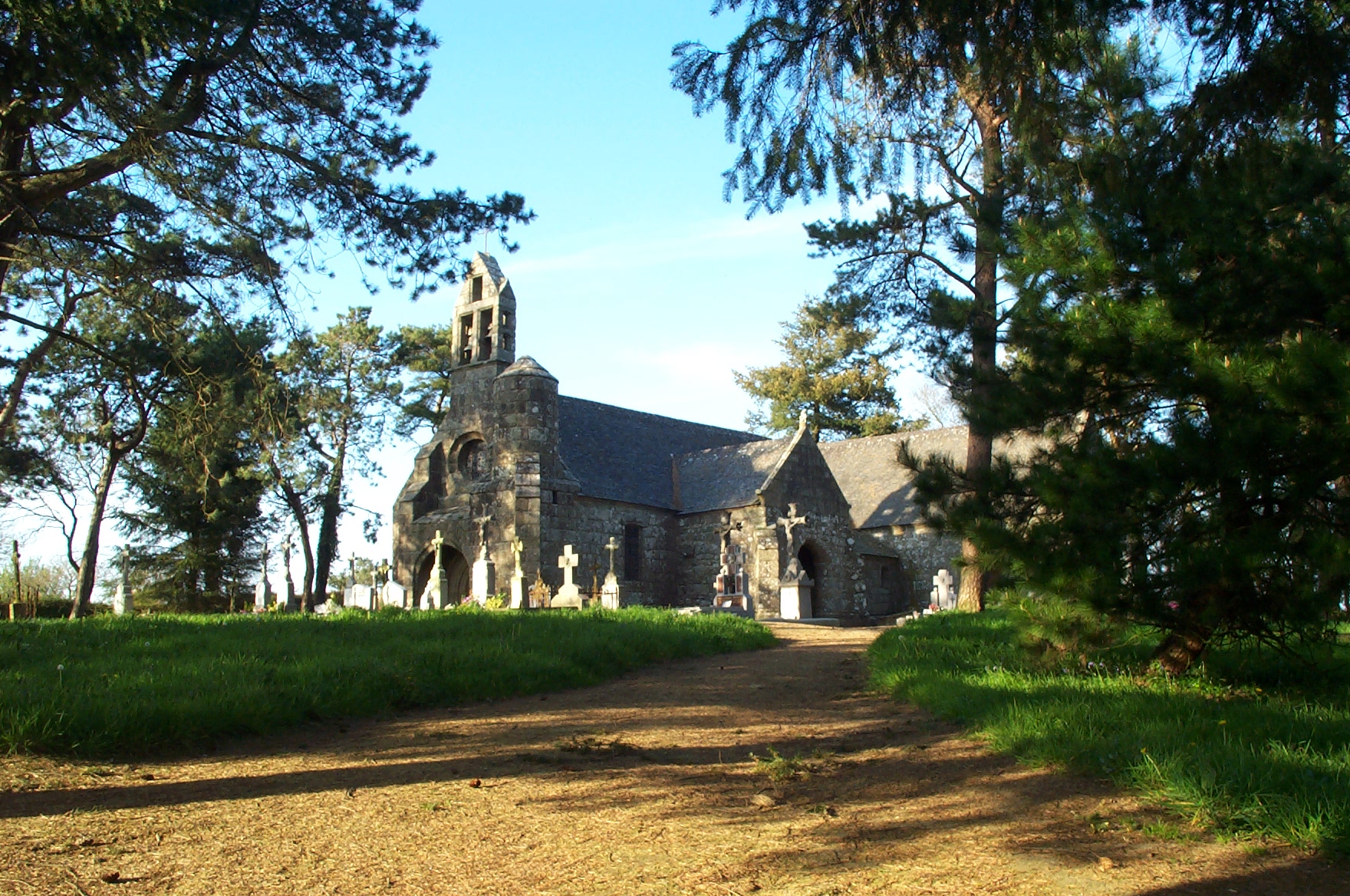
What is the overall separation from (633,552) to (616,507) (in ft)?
4.31

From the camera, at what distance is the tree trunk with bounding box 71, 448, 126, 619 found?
25.4 meters

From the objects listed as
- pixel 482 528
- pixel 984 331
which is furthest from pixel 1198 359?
pixel 482 528

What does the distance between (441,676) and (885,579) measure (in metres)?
21.5

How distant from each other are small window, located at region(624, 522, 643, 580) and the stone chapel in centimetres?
4

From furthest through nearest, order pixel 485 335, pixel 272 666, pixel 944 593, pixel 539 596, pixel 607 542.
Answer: pixel 485 335
pixel 607 542
pixel 944 593
pixel 539 596
pixel 272 666

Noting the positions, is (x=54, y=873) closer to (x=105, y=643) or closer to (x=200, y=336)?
(x=105, y=643)

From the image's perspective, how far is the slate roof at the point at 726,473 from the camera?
2622 cm

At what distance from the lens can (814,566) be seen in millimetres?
26641

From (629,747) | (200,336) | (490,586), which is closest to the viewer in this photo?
(629,747)

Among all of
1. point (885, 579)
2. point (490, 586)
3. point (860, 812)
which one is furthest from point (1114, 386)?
point (885, 579)

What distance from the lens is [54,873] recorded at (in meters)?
3.95

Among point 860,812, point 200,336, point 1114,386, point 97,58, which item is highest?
point 97,58

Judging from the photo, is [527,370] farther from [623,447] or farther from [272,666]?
[272,666]

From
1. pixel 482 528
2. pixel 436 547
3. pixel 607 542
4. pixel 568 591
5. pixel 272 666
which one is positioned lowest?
pixel 272 666
